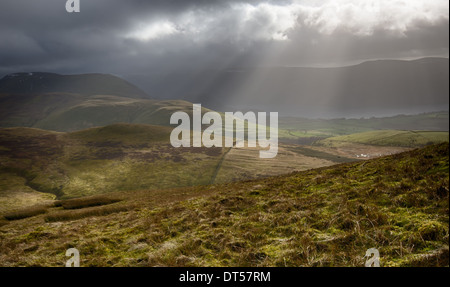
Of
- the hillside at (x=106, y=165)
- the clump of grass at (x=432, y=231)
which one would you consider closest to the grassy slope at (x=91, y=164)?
the hillside at (x=106, y=165)

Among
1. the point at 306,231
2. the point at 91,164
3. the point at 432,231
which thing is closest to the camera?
the point at 432,231

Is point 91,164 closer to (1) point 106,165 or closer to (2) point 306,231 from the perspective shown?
(1) point 106,165

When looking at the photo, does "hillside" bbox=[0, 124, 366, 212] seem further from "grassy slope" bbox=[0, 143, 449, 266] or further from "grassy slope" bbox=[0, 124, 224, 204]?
"grassy slope" bbox=[0, 143, 449, 266]

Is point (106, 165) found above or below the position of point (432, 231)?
below

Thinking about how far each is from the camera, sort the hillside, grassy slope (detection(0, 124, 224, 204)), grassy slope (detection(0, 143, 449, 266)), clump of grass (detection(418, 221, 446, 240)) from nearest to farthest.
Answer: clump of grass (detection(418, 221, 446, 240))
grassy slope (detection(0, 143, 449, 266))
the hillside
grassy slope (detection(0, 124, 224, 204))

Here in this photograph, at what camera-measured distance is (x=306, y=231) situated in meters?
10.3

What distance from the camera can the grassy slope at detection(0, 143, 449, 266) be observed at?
814 centimetres

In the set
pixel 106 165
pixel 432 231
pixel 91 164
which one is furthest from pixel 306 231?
pixel 91 164

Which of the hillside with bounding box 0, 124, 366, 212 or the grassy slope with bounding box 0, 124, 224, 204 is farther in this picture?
the grassy slope with bounding box 0, 124, 224, 204

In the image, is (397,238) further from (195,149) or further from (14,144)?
(14,144)

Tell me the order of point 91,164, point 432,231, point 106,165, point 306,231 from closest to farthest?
point 432,231
point 306,231
point 106,165
point 91,164

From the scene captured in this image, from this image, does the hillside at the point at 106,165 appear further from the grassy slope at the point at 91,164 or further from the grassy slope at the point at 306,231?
the grassy slope at the point at 306,231

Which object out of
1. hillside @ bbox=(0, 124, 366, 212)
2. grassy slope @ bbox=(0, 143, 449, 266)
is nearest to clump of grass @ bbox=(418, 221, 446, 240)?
grassy slope @ bbox=(0, 143, 449, 266)

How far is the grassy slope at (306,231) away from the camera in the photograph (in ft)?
26.7
